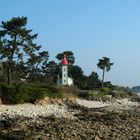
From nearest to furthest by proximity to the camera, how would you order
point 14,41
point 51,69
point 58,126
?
point 58,126 → point 14,41 → point 51,69

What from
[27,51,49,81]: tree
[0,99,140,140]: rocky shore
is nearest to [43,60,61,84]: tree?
[27,51,49,81]: tree

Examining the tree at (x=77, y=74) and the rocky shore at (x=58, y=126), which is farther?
the tree at (x=77, y=74)

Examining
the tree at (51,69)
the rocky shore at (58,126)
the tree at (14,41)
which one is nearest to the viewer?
the rocky shore at (58,126)

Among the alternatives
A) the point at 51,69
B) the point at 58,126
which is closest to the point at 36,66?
the point at 51,69

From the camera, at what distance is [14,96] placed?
38250mm

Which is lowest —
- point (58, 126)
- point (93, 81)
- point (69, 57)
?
point (58, 126)

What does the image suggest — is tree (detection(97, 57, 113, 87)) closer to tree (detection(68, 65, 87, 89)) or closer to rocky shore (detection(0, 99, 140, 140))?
tree (detection(68, 65, 87, 89))

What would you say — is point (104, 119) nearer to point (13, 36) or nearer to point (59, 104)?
point (59, 104)

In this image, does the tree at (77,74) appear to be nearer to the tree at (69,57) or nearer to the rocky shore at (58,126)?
the tree at (69,57)

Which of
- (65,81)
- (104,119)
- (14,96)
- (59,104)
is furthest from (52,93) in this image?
(65,81)

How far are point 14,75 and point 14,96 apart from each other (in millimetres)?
23963

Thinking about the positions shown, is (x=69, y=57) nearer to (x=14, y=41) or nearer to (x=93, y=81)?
(x=93, y=81)

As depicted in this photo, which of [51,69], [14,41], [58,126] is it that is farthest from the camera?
[51,69]

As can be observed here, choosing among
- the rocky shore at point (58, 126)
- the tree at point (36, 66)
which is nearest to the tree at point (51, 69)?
the tree at point (36, 66)
